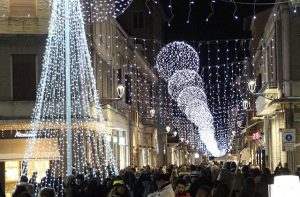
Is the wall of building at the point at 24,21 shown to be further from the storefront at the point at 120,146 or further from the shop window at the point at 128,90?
the shop window at the point at 128,90

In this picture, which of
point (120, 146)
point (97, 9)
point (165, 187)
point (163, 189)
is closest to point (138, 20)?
point (120, 146)

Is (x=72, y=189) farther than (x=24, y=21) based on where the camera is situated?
No

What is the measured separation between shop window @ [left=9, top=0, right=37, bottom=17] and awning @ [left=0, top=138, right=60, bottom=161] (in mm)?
5685

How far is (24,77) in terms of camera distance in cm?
3122

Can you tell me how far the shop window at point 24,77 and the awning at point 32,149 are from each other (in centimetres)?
203

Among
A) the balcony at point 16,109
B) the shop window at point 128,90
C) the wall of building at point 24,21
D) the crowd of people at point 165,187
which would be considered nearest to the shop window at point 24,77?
the balcony at point 16,109

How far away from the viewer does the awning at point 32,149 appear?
30150 millimetres

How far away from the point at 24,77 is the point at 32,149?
3.38m

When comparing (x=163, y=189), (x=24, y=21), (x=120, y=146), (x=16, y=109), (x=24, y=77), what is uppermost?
(x=24, y=21)

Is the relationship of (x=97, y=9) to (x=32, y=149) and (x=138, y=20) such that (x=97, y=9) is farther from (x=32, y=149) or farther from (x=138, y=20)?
(x=138, y=20)

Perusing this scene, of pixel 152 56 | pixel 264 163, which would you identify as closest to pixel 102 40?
pixel 264 163

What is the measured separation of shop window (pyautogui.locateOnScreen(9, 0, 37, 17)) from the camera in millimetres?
31062

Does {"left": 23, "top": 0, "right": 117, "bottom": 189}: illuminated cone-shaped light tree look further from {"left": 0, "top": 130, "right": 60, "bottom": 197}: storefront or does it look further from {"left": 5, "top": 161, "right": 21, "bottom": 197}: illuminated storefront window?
{"left": 5, "top": 161, "right": 21, "bottom": 197}: illuminated storefront window

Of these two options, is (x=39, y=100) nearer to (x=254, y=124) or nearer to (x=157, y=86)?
(x=254, y=124)
